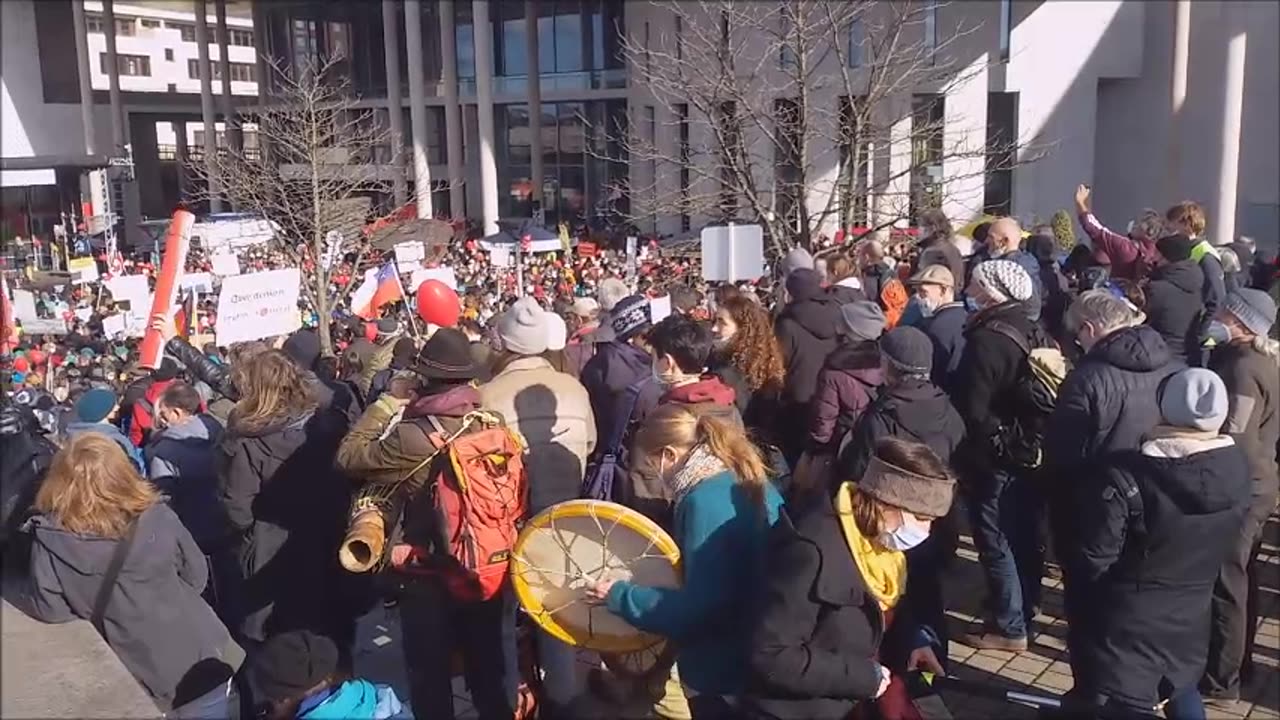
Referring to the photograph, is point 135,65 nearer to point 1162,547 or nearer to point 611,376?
point 611,376

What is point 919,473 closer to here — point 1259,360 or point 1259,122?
point 1259,360

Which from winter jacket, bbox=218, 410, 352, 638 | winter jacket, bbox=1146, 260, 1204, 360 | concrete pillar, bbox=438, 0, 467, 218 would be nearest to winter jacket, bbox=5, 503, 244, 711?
winter jacket, bbox=218, 410, 352, 638

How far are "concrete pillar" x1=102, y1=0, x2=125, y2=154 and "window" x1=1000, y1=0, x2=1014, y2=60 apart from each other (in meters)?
38.2

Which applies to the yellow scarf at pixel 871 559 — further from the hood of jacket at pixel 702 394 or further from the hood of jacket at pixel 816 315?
the hood of jacket at pixel 816 315

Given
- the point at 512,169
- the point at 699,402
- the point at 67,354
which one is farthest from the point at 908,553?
the point at 512,169

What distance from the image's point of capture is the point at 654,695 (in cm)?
398

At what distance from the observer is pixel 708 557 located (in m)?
3.61

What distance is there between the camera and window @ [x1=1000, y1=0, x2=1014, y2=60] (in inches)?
1201

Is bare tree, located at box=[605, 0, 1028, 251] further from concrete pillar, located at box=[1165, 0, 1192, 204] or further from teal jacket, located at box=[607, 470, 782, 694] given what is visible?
concrete pillar, located at box=[1165, 0, 1192, 204]

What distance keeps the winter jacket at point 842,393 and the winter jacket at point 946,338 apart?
1.87ft

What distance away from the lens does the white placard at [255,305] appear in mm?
9523

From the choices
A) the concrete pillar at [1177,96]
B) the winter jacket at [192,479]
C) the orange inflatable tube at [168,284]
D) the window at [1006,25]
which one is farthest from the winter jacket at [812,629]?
the concrete pillar at [1177,96]

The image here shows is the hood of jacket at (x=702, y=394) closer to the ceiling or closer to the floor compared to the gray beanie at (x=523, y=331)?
closer to the floor

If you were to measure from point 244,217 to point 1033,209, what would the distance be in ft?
69.0
